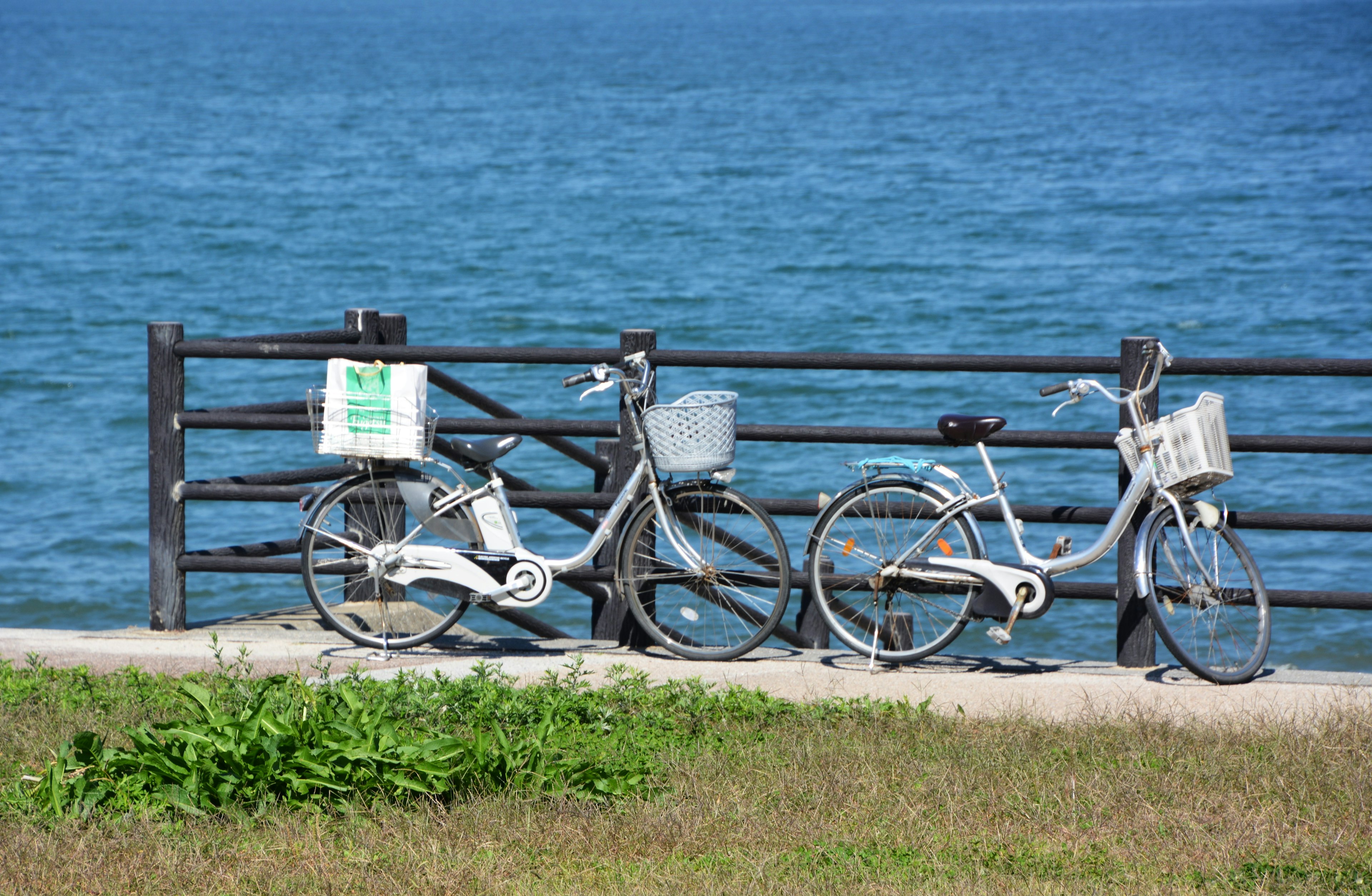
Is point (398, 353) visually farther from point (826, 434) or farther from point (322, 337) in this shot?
point (826, 434)

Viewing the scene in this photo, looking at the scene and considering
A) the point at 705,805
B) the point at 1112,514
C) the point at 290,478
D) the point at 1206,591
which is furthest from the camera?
the point at 290,478

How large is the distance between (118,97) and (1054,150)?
151 feet

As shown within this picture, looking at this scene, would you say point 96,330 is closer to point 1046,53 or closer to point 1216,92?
point 1216,92

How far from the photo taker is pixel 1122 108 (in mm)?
64938

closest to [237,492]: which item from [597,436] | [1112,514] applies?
[597,436]

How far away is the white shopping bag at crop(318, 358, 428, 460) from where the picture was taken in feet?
21.4

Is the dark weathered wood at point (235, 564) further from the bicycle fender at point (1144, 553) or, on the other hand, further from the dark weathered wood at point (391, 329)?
the bicycle fender at point (1144, 553)

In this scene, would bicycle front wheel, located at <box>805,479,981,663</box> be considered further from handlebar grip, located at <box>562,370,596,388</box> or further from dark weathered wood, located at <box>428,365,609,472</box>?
dark weathered wood, located at <box>428,365,609,472</box>

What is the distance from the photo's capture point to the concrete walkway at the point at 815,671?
18.7 feet

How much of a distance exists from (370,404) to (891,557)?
7.71ft

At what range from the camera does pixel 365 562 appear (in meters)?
6.83

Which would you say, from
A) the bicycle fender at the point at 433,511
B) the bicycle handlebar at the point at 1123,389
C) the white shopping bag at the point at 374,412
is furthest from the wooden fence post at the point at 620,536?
the bicycle handlebar at the point at 1123,389

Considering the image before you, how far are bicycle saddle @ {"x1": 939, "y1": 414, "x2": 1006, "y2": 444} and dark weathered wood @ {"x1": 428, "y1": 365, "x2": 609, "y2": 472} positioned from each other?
2048 mm

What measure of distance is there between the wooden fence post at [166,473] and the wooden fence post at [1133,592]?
428 cm
